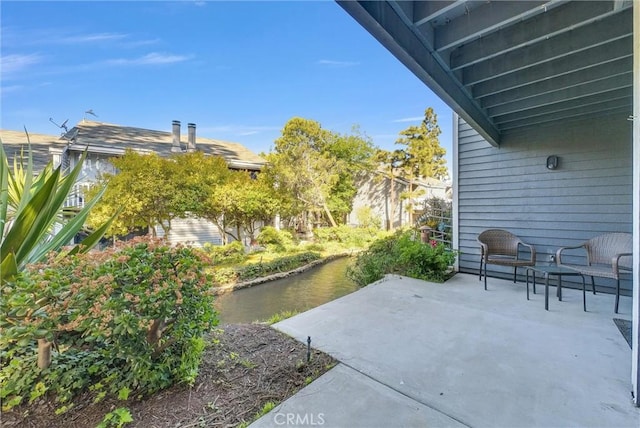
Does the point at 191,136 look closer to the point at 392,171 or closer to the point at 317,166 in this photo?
the point at 317,166

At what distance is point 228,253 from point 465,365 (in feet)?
22.8

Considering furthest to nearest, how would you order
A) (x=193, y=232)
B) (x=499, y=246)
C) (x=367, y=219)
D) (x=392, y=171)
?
(x=392, y=171), (x=367, y=219), (x=193, y=232), (x=499, y=246)

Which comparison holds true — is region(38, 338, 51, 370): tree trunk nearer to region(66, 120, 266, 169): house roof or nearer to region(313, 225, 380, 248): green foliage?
region(66, 120, 266, 169): house roof

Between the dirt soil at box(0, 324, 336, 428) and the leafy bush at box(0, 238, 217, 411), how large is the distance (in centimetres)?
8

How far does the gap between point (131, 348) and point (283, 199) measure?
748 cm

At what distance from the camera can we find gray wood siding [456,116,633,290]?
12.0 feet

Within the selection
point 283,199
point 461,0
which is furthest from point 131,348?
point 283,199

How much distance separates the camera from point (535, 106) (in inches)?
136

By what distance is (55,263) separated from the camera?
1636 mm

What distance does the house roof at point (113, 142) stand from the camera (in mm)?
7980

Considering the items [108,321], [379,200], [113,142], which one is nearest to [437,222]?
[108,321]

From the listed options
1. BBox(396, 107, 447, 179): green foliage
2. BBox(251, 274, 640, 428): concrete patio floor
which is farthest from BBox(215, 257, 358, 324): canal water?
BBox(396, 107, 447, 179): green foliage

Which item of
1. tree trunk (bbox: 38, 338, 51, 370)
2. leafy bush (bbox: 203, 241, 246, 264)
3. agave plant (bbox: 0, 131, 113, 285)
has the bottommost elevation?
leafy bush (bbox: 203, 241, 246, 264)

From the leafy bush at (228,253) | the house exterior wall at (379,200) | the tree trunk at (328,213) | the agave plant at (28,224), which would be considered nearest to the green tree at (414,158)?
the house exterior wall at (379,200)
